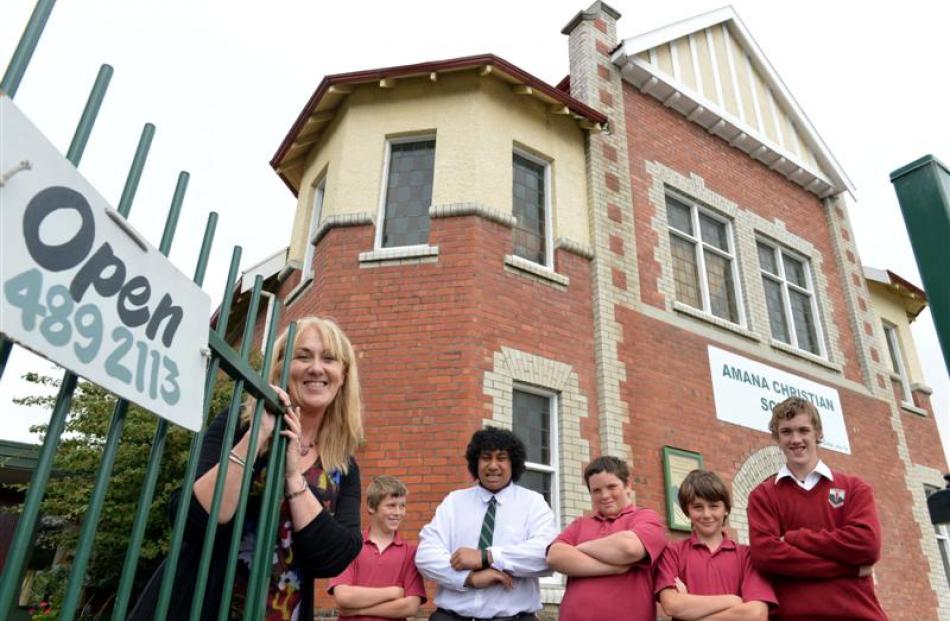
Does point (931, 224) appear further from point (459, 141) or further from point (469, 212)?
point (459, 141)

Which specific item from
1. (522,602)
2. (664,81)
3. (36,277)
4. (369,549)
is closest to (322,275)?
(369,549)

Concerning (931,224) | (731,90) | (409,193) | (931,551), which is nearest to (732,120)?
(731,90)

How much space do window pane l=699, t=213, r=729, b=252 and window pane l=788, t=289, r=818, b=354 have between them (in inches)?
73.3

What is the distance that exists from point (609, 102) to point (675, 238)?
2564mm

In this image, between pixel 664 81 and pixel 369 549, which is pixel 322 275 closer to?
pixel 369 549

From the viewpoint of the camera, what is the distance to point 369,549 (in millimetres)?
4398

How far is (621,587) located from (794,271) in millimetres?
11056

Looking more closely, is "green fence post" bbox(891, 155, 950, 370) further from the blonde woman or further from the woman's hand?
the woman's hand

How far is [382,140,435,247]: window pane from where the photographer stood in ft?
29.6

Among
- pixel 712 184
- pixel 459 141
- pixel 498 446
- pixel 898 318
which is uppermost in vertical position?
pixel 712 184

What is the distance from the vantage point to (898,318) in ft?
53.2

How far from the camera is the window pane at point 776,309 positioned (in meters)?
12.0

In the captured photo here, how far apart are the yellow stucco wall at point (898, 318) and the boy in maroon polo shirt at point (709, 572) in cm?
1414

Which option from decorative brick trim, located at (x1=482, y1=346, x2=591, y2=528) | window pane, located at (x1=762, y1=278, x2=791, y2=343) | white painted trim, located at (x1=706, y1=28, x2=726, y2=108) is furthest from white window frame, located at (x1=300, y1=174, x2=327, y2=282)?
window pane, located at (x1=762, y1=278, x2=791, y2=343)
